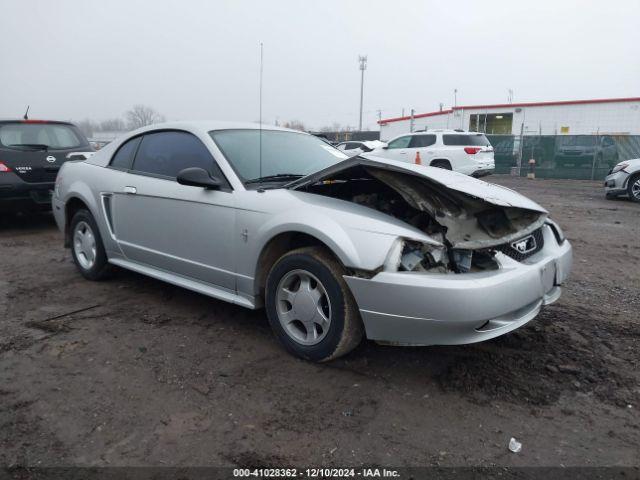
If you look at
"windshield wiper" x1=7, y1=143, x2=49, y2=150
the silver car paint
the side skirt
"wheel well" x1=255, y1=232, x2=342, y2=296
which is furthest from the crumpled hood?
the silver car paint

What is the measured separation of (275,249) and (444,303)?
4.02ft

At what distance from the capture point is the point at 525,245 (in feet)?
10.6

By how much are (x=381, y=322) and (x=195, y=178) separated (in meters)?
1.63

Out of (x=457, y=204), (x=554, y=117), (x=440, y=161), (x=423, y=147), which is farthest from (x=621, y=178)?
(x=554, y=117)

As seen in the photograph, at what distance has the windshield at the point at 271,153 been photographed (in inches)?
147

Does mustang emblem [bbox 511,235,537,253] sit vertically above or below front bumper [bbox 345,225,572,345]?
above

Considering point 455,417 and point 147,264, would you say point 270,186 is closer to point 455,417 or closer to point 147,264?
point 147,264

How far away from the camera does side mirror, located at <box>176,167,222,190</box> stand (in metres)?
3.45

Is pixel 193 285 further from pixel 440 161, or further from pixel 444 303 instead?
pixel 440 161

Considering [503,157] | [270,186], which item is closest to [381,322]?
[270,186]

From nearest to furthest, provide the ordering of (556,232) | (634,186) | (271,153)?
(556,232) < (271,153) < (634,186)

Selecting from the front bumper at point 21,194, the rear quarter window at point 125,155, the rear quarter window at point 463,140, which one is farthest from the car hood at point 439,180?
the rear quarter window at point 463,140

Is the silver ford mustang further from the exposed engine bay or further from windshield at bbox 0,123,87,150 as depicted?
windshield at bbox 0,123,87,150

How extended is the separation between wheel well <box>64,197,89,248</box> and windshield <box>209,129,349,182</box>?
6.56ft
